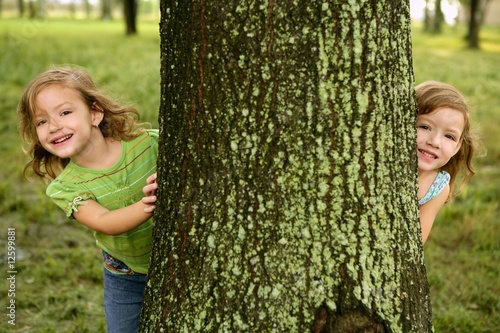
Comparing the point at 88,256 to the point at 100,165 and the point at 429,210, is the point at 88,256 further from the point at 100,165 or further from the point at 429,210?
the point at 429,210

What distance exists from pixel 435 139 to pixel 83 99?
1.53m

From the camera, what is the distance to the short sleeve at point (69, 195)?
2.56 meters

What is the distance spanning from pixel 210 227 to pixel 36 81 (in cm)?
106

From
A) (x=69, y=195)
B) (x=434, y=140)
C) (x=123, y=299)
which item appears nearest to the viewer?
(x=69, y=195)

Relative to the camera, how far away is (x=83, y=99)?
8.84 feet

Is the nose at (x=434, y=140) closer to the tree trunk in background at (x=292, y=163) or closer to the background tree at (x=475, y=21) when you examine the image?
the tree trunk in background at (x=292, y=163)

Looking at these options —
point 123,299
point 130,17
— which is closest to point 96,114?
point 123,299

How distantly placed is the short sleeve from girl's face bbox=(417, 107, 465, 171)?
1.44 m

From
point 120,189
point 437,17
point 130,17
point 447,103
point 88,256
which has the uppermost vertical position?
point 447,103

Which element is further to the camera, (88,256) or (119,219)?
(88,256)

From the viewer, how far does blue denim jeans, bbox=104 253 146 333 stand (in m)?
2.88

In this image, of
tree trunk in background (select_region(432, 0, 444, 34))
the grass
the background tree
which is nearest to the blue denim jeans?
the grass

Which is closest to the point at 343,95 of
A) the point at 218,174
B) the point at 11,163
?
the point at 218,174

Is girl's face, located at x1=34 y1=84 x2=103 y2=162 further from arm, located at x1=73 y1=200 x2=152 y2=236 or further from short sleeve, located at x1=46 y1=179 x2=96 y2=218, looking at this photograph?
arm, located at x1=73 y1=200 x2=152 y2=236
